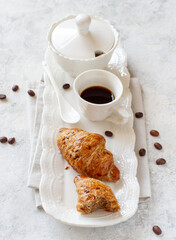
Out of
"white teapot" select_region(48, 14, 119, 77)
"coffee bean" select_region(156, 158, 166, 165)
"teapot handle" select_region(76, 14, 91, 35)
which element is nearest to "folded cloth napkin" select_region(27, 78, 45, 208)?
"white teapot" select_region(48, 14, 119, 77)

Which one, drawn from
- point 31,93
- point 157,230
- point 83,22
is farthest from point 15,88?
point 157,230

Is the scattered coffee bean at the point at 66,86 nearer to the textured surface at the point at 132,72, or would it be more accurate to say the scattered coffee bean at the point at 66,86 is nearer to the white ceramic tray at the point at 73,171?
the white ceramic tray at the point at 73,171

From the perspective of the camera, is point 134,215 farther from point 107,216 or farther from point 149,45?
point 149,45

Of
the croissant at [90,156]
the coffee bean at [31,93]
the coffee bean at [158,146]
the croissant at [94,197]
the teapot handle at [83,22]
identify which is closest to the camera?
the croissant at [94,197]

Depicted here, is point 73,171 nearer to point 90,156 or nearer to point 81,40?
point 90,156

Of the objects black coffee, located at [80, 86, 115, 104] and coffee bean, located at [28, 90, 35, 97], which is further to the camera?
coffee bean, located at [28, 90, 35, 97]

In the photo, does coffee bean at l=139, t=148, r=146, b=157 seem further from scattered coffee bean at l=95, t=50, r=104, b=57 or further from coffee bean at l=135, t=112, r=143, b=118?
scattered coffee bean at l=95, t=50, r=104, b=57

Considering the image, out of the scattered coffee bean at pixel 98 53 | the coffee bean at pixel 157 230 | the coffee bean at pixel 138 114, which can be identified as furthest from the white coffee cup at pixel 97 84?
the coffee bean at pixel 157 230
